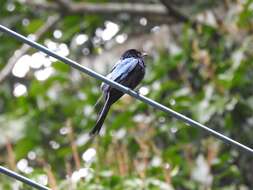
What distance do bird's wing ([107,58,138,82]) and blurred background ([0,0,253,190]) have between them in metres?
1.13

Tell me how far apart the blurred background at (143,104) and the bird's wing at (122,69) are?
44.3 inches

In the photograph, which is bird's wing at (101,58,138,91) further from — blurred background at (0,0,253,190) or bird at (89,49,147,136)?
blurred background at (0,0,253,190)

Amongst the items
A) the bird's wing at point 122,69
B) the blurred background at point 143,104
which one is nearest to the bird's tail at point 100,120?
the bird's wing at point 122,69

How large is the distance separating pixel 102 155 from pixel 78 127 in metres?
1.06

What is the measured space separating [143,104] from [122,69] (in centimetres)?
234

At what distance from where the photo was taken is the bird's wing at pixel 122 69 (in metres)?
4.84

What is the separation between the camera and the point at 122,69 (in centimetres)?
488

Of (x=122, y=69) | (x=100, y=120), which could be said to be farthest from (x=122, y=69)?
(x=100, y=120)

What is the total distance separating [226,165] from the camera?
269 inches

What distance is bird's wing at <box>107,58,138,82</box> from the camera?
15.9ft

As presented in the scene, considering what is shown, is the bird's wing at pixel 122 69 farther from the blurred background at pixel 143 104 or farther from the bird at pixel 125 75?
the blurred background at pixel 143 104

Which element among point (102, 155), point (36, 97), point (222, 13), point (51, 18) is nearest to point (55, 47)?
point (51, 18)

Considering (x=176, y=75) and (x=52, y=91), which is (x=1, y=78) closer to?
(x=52, y=91)

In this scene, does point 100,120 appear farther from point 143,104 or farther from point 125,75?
point 143,104
